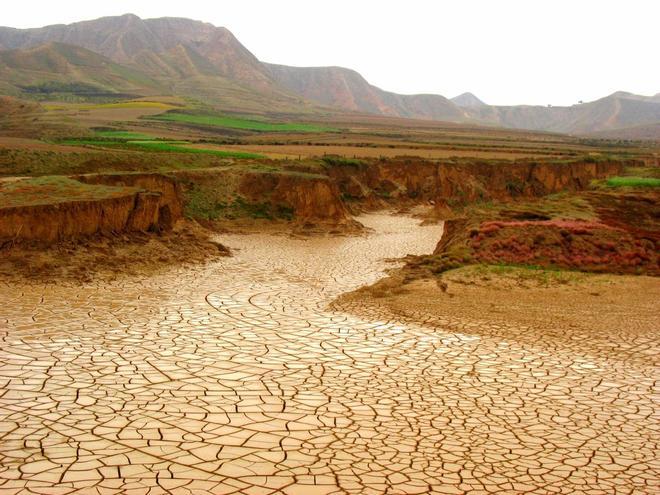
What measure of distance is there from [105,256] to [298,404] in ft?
30.7

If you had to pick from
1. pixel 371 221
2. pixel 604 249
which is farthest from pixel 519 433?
pixel 371 221

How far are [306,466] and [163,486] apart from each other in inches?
48.3

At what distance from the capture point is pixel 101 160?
23.8 meters

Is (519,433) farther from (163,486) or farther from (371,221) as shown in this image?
(371,221)

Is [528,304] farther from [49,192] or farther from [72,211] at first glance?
[49,192]

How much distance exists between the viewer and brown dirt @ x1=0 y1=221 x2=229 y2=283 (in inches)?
522

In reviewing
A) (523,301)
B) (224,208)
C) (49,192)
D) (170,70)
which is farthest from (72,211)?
(170,70)

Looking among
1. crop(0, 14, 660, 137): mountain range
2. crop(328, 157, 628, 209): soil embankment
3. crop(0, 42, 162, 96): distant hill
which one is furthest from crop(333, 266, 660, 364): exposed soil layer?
crop(0, 14, 660, 137): mountain range

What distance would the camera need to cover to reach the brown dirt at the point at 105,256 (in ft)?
43.5

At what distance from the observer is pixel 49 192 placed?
1596cm

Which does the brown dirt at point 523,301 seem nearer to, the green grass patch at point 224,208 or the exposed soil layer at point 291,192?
the exposed soil layer at point 291,192

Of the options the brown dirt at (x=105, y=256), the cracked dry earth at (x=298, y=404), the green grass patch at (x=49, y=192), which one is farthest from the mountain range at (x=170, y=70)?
the cracked dry earth at (x=298, y=404)

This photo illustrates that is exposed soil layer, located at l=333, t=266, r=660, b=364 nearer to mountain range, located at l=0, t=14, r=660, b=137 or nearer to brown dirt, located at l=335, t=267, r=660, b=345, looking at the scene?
brown dirt, located at l=335, t=267, r=660, b=345

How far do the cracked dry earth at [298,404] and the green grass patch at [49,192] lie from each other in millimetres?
3690
